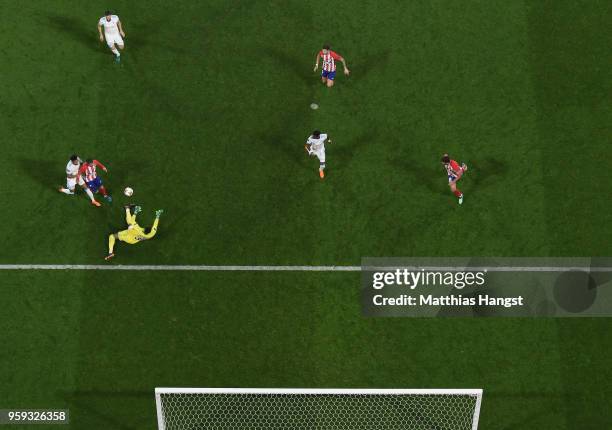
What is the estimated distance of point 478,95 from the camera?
19656mm

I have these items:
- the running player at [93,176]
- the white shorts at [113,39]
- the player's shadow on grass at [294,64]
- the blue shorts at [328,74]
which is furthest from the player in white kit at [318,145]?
the white shorts at [113,39]

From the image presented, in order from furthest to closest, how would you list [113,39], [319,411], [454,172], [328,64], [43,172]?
1. [113,39]
2. [328,64]
3. [43,172]
4. [454,172]
5. [319,411]

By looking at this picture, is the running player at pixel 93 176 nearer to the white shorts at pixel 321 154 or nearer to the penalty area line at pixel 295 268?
the penalty area line at pixel 295 268

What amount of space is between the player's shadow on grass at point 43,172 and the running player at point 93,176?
127 cm

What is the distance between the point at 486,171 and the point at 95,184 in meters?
10.3

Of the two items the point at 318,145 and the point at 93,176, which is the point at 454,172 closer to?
the point at 318,145

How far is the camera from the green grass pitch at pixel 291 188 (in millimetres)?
16266

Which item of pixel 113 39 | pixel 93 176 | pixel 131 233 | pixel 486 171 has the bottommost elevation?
pixel 131 233

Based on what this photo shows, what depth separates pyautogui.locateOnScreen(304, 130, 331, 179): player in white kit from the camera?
1734 cm

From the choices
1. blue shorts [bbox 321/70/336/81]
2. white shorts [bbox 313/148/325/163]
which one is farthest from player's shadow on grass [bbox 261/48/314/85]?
white shorts [bbox 313/148/325/163]

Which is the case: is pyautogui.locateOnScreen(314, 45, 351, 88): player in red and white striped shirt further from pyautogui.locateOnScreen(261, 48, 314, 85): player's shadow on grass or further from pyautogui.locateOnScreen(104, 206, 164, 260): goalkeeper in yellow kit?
pyautogui.locateOnScreen(104, 206, 164, 260): goalkeeper in yellow kit

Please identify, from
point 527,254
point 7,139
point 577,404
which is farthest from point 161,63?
point 577,404

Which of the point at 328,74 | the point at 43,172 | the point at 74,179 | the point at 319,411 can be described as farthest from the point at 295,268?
the point at 43,172

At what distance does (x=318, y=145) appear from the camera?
17594 millimetres
